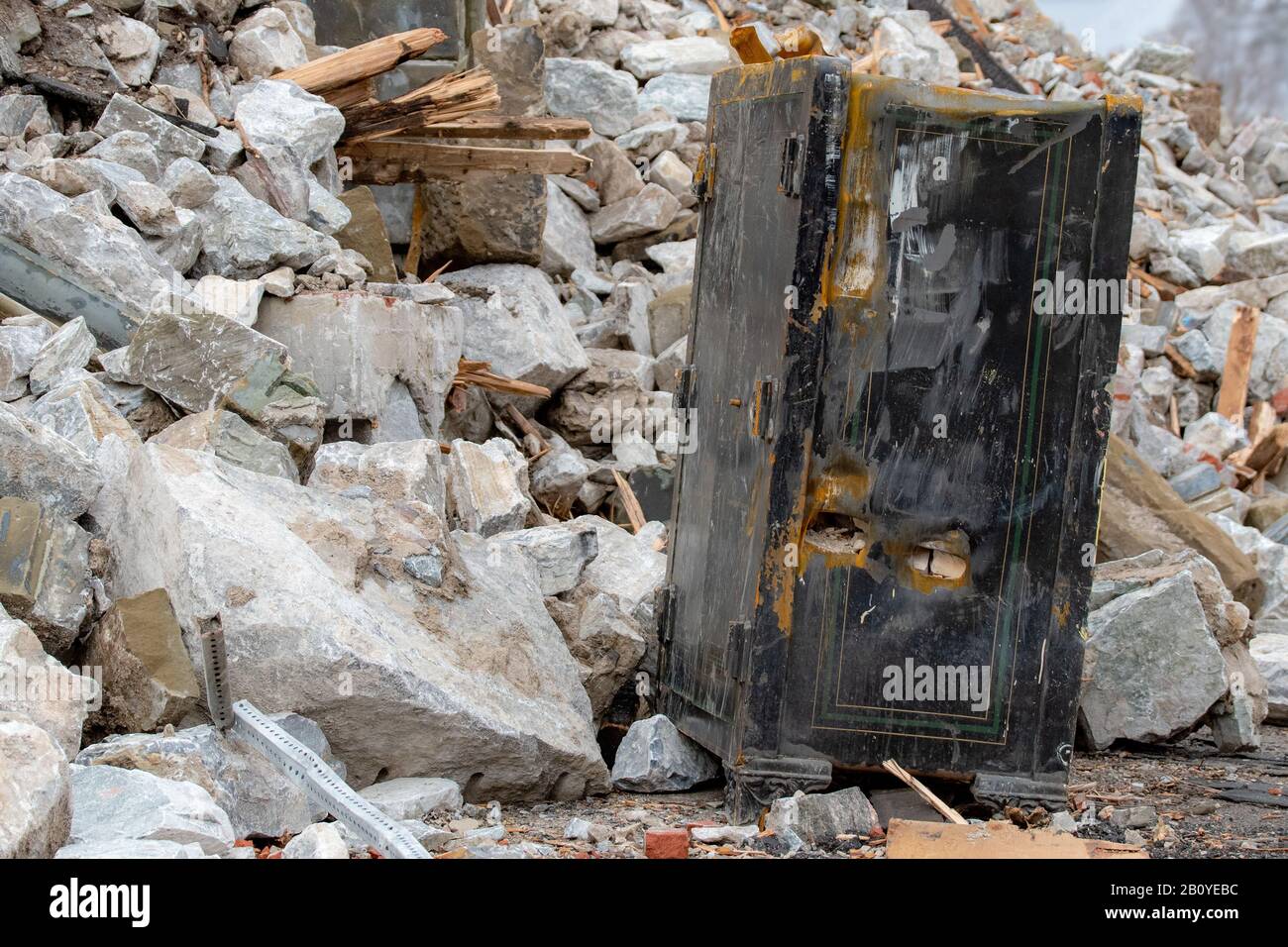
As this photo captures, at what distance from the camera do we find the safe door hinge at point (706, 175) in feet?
14.9

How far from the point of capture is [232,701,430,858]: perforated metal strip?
3205mm

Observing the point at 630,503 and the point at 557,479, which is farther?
the point at 630,503

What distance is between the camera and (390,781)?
153 inches

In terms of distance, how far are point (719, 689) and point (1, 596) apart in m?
2.03

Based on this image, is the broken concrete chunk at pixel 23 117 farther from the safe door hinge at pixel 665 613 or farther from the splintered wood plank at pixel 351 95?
the safe door hinge at pixel 665 613

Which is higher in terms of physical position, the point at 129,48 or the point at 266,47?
the point at 266,47

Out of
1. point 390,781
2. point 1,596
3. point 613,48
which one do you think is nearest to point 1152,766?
point 390,781

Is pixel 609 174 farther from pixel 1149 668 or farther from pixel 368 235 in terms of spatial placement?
pixel 1149 668

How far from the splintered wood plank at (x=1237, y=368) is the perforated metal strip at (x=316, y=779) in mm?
9839

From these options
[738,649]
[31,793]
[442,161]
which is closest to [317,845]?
[31,793]

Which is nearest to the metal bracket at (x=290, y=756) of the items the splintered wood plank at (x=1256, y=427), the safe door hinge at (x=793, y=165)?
the safe door hinge at (x=793, y=165)

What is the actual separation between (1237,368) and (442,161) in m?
7.40

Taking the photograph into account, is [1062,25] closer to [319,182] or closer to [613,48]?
[613,48]

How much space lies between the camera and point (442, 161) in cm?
749
